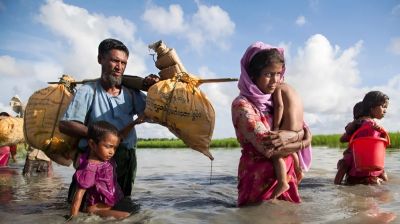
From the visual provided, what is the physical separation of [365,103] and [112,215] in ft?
12.0

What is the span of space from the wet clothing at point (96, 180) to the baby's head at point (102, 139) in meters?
0.08

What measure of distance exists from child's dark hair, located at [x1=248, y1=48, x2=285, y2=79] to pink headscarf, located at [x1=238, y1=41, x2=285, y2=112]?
0.04m

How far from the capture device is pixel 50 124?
386 cm

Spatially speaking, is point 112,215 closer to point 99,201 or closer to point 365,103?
point 99,201

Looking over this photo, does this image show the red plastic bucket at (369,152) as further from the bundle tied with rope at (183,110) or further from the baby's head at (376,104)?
the bundle tied with rope at (183,110)

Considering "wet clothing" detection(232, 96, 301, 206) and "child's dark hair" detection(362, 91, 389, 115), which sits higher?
"child's dark hair" detection(362, 91, 389, 115)

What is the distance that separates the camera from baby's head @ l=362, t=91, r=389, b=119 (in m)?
5.37

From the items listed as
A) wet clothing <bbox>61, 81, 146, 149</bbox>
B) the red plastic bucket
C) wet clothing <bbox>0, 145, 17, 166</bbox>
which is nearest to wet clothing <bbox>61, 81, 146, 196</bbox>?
wet clothing <bbox>61, 81, 146, 149</bbox>

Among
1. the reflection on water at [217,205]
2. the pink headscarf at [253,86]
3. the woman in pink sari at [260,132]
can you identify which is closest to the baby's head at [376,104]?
the reflection on water at [217,205]

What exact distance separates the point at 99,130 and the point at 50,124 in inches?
32.6

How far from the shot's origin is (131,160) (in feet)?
12.7

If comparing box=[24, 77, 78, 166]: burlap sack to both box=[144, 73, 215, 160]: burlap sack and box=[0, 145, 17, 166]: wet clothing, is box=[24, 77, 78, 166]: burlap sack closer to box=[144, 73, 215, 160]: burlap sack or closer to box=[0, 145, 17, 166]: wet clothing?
box=[144, 73, 215, 160]: burlap sack

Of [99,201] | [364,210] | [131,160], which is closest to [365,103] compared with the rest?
[364,210]

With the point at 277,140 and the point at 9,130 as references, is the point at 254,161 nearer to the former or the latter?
the point at 277,140
